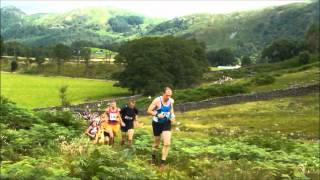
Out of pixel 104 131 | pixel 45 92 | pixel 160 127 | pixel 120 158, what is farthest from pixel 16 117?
pixel 45 92

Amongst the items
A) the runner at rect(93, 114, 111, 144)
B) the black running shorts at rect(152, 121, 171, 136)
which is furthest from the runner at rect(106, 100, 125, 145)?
the black running shorts at rect(152, 121, 171, 136)

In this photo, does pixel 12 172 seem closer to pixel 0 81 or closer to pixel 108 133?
pixel 108 133

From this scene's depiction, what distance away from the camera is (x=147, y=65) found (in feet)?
403

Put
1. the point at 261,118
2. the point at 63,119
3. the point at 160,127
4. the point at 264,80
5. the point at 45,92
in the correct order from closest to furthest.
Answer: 1. the point at 160,127
2. the point at 63,119
3. the point at 261,118
4. the point at 264,80
5. the point at 45,92

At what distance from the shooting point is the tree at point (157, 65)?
123 meters

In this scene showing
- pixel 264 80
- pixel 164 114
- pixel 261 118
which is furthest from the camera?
pixel 264 80

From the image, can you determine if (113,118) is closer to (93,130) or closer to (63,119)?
(93,130)

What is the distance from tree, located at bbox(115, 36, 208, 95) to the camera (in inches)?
4835

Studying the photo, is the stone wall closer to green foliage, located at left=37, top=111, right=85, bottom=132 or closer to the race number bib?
green foliage, located at left=37, top=111, right=85, bottom=132

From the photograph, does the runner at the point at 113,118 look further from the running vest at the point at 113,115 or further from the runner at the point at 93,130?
the runner at the point at 93,130

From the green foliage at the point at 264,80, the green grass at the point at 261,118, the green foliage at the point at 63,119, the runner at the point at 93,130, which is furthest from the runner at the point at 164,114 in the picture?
the green foliage at the point at 264,80

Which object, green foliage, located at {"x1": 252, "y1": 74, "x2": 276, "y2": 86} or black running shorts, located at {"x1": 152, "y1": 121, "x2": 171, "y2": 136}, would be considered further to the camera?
green foliage, located at {"x1": 252, "y1": 74, "x2": 276, "y2": 86}

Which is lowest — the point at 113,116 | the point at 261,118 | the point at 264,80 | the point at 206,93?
the point at 261,118

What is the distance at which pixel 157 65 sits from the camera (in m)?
124
